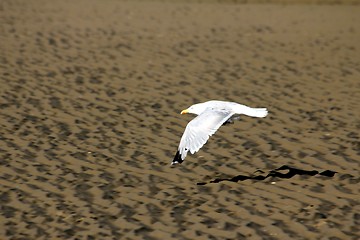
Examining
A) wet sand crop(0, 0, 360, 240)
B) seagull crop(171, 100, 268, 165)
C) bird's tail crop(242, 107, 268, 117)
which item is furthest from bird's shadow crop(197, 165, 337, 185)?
bird's tail crop(242, 107, 268, 117)

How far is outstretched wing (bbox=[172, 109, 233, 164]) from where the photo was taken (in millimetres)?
8258

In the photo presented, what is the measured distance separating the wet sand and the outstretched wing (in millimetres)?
560

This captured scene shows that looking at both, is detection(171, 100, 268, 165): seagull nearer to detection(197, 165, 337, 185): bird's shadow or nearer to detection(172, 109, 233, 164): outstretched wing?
detection(172, 109, 233, 164): outstretched wing

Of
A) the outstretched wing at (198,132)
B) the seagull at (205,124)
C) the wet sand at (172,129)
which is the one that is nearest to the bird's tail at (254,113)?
the seagull at (205,124)

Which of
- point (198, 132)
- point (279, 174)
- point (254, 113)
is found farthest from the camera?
point (279, 174)

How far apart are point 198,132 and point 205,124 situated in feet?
0.49

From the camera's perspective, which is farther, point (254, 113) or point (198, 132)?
point (254, 113)

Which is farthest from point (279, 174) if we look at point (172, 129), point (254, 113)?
point (172, 129)

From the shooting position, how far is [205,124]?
8.45 metres

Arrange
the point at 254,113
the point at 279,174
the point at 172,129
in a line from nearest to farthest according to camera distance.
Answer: the point at 254,113 < the point at 279,174 < the point at 172,129

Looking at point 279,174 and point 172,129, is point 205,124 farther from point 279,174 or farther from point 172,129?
point 172,129

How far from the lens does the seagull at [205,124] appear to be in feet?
27.2

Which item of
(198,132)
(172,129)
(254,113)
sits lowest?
(172,129)

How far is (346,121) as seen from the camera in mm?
11555
